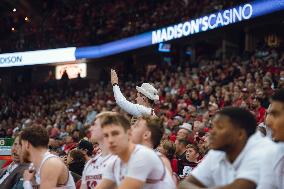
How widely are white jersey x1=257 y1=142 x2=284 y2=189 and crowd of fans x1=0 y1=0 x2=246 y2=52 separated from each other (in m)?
15.8

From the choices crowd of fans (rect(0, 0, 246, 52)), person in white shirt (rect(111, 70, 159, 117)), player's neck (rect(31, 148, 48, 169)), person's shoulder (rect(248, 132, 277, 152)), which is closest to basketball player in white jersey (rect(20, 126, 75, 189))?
player's neck (rect(31, 148, 48, 169))

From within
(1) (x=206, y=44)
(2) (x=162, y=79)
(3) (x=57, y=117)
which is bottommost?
(3) (x=57, y=117)

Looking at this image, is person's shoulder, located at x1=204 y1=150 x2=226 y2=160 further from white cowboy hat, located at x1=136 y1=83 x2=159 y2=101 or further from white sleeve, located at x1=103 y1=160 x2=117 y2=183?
white cowboy hat, located at x1=136 y1=83 x2=159 y2=101

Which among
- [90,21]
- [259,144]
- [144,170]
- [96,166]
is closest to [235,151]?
[259,144]

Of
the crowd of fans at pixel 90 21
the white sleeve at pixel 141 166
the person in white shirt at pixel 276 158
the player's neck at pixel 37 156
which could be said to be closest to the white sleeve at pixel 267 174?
the person in white shirt at pixel 276 158

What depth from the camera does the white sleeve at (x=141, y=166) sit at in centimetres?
404

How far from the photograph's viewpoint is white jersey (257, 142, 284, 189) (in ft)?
11.6

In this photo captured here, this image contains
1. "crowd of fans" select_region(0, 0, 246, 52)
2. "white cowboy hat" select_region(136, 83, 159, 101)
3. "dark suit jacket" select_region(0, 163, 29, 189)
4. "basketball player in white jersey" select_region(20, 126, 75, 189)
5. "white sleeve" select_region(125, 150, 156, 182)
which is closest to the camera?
"white sleeve" select_region(125, 150, 156, 182)

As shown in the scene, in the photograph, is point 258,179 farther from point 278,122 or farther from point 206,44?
point 206,44

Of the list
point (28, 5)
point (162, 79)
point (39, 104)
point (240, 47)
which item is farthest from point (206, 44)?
point (28, 5)

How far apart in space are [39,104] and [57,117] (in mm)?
4267

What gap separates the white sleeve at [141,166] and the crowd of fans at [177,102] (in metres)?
2.68

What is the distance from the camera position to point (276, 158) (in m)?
3.74

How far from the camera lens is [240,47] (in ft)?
66.6
